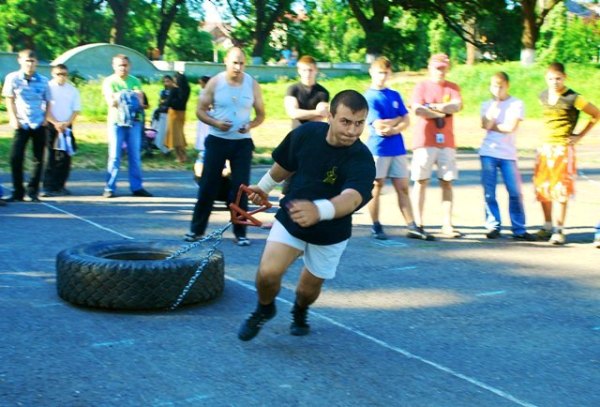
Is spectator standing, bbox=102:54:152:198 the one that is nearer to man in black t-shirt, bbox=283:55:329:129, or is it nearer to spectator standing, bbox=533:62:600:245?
man in black t-shirt, bbox=283:55:329:129

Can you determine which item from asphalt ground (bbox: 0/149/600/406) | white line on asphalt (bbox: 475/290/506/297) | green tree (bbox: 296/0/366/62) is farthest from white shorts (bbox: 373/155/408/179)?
green tree (bbox: 296/0/366/62)

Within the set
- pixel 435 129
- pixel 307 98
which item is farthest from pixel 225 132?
pixel 435 129

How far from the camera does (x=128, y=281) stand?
611 centimetres

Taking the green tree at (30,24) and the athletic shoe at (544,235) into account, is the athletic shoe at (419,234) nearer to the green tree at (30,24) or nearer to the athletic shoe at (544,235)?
the athletic shoe at (544,235)

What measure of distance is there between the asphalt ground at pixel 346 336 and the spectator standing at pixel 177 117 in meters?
7.02

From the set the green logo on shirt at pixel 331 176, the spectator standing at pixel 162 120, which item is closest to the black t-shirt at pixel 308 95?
the green logo on shirt at pixel 331 176

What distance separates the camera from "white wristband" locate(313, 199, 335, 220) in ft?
15.6

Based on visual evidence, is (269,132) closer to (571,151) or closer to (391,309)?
(571,151)

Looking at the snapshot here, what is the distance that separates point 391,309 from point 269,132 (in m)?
16.8

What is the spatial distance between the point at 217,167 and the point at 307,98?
6.07 ft

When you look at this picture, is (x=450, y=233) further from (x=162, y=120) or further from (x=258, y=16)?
(x=258, y=16)

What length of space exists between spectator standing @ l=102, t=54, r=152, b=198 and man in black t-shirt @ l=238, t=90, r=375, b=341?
6708mm

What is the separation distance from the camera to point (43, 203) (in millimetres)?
11320

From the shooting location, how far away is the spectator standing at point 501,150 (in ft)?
31.7
